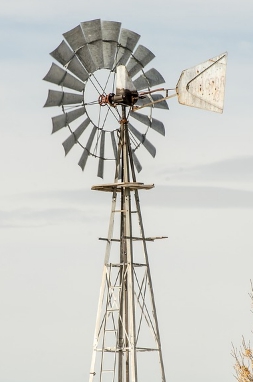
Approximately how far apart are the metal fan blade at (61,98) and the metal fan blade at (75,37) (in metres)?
Answer: 1.05

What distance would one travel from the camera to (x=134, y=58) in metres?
35.4

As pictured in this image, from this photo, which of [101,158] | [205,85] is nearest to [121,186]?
[101,158]

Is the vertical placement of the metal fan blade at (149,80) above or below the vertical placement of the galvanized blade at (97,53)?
above

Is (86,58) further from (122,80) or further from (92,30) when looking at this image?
(122,80)

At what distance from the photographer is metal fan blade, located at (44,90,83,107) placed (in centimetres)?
3419

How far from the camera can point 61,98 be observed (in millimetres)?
34562

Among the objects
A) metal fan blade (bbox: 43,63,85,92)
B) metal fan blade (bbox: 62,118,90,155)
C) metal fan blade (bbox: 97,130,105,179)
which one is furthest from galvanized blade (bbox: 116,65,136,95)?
metal fan blade (bbox: 97,130,105,179)

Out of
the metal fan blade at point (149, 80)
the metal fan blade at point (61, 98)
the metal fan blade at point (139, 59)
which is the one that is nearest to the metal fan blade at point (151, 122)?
the metal fan blade at point (149, 80)

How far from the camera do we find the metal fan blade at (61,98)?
34.2m

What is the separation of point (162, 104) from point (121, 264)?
4.03m

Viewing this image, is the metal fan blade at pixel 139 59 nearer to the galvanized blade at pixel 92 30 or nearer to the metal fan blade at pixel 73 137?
the galvanized blade at pixel 92 30

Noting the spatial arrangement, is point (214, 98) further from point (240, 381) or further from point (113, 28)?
point (240, 381)

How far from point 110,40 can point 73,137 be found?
233 centimetres

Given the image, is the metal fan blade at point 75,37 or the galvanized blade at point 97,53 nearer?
the metal fan blade at point 75,37
